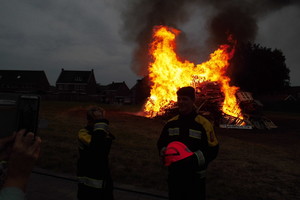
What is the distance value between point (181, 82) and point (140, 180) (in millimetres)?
16379

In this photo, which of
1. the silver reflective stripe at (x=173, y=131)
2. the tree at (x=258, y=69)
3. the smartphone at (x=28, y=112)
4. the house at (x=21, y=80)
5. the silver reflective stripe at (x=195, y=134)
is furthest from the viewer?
the house at (x=21, y=80)

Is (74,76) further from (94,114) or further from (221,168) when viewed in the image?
(94,114)

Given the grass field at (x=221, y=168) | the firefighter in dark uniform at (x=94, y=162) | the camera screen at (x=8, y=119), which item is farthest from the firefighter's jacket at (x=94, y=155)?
the grass field at (x=221, y=168)

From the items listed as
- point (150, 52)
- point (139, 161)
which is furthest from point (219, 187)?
point (150, 52)

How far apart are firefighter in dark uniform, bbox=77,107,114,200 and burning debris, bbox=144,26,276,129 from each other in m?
15.4

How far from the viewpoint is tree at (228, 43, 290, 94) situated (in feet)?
107

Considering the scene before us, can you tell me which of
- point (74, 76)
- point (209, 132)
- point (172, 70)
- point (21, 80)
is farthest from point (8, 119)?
point (21, 80)

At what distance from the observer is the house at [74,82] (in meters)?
59.9

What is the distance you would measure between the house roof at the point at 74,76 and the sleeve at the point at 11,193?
200 ft

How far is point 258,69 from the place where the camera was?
32781 millimetres

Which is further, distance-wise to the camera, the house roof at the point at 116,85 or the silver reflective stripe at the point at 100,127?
the house roof at the point at 116,85

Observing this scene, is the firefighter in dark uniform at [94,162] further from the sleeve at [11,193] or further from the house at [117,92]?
the house at [117,92]

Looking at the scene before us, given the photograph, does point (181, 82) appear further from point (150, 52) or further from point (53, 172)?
point (53, 172)

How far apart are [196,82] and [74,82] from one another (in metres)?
46.2
